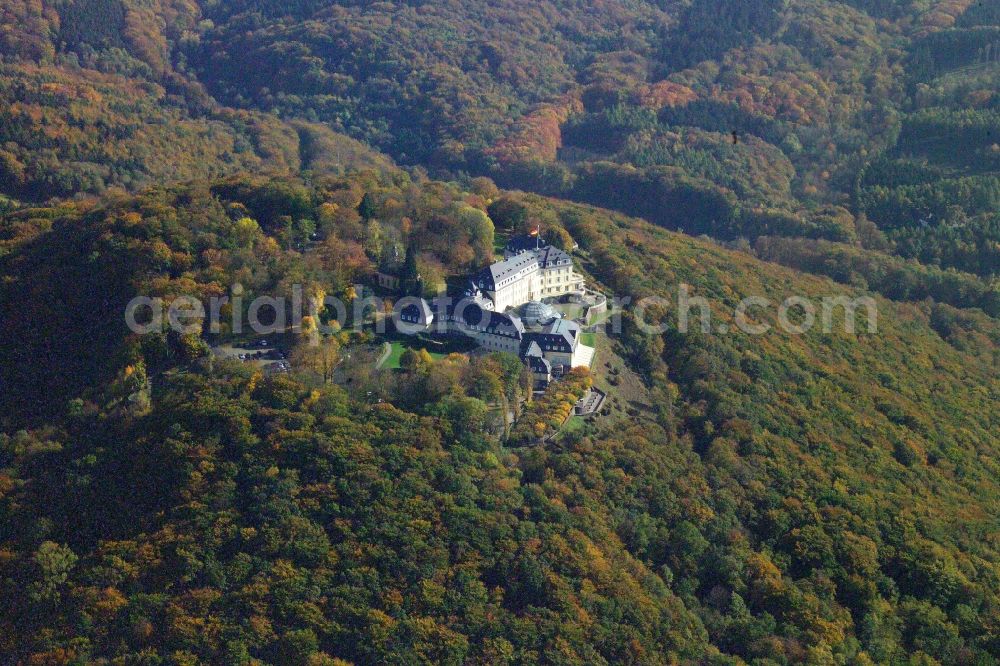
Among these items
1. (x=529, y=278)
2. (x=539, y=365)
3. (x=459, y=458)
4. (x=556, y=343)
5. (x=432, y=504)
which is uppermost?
(x=529, y=278)

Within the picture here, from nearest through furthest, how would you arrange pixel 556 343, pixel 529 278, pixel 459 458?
pixel 459 458 → pixel 556 343 → pixel 529 278

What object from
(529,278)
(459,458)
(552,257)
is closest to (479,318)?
(529,278)

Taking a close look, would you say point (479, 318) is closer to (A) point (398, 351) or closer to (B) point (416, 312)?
(B) point (416, 312)

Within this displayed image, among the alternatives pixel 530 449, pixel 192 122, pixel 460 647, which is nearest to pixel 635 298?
pixel 530 449

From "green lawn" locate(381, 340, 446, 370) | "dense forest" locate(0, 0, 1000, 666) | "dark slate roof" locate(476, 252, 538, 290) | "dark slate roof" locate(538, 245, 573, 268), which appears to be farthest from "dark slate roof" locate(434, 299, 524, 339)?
"dark slate roof" locate(538, 245, 573, 268)

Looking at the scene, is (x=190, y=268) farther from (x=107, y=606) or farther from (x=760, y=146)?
(x=760, y=146)

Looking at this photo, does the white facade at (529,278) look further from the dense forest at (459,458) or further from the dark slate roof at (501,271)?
the dense forest at (459,458)

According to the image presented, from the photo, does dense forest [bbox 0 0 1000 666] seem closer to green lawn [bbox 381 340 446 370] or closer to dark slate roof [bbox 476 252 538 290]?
green lawn [bbox 381 340 446 370]

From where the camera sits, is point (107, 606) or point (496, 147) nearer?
point (107, 606)

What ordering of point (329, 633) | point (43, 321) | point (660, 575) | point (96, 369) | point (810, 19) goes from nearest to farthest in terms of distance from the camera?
1. point (329, 633)
2. point (660, 575)
3. point (96, 369)
4. point (43, 321)
5. point (810, 19)

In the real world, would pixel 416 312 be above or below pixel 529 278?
below

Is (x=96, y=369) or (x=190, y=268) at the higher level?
(x=190, y=268)
